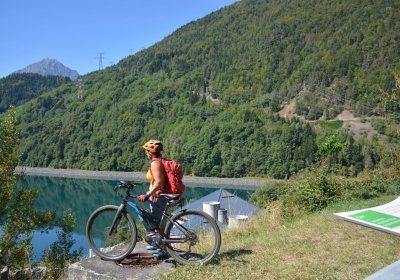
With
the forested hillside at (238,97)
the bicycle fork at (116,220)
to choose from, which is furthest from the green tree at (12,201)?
the forested hillside at (238,97)

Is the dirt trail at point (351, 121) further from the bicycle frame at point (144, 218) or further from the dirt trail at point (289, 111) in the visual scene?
the bicycle frame at point (144, 218)

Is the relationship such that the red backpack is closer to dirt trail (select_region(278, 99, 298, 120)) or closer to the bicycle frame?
the bicycle frame

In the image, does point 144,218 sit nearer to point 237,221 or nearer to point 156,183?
point 156,183

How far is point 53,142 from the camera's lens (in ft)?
456

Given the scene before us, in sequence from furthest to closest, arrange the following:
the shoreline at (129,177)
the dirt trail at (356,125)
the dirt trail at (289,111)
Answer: the dirt trail at (289,111) < the dirt trail at (356,125) < the shoreline at (129,177)

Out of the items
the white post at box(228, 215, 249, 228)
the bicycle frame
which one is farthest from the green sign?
the bicycle frame

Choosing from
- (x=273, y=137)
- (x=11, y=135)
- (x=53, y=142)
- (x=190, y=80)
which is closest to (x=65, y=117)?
(x=53, y=142)

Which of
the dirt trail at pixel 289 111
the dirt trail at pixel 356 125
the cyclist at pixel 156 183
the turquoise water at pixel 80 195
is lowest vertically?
the turquoise water at pixel 80 195

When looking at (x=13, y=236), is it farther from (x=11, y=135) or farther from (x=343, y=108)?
(x=343, y=108)

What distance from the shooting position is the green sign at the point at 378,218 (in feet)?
19.5

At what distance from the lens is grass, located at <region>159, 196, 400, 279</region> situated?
14.5 feet

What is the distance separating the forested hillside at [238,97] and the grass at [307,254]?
253 feet

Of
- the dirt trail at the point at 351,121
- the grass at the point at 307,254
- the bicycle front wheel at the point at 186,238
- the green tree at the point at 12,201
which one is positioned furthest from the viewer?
the dirt trail at the point at 351,121

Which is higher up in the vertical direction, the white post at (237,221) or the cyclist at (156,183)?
the cyclist at (156,183)
